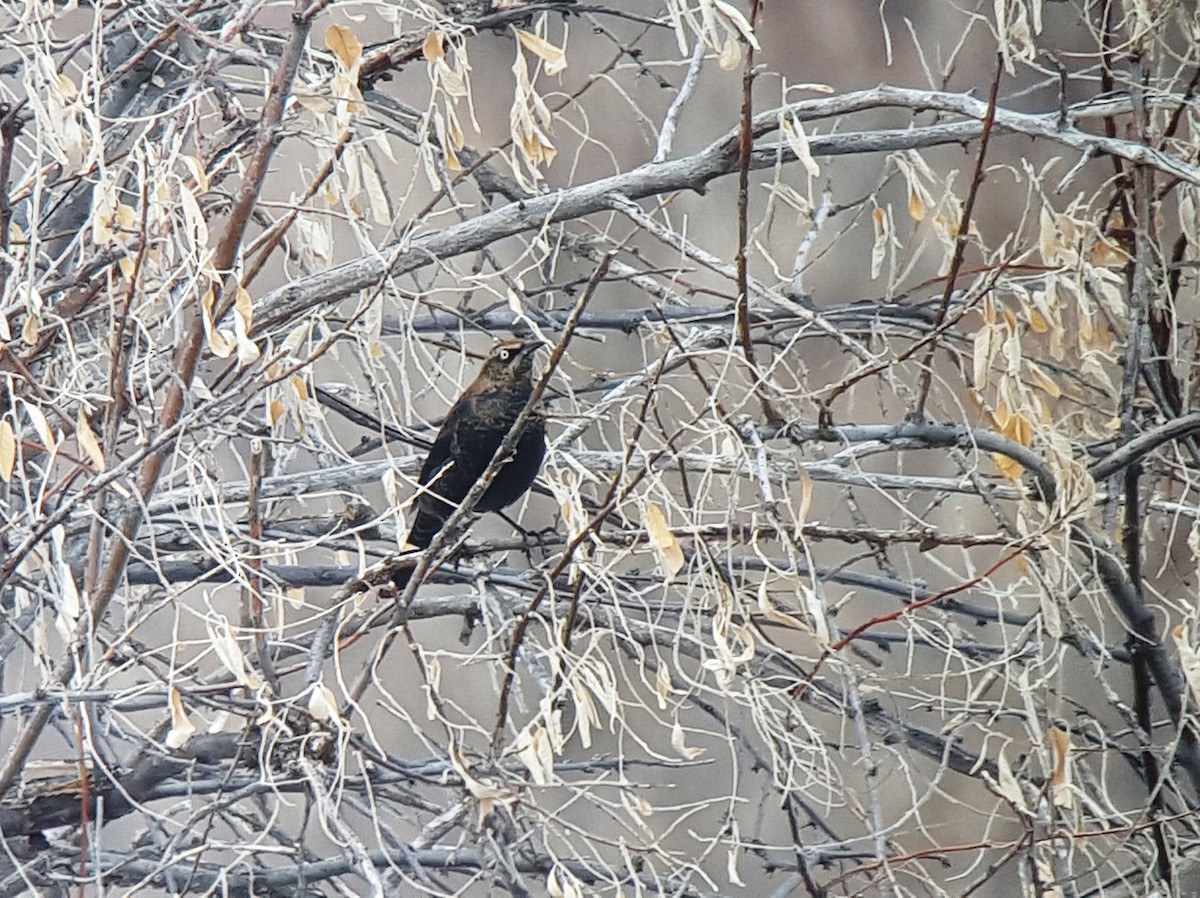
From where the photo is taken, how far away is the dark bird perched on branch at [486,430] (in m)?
2.25

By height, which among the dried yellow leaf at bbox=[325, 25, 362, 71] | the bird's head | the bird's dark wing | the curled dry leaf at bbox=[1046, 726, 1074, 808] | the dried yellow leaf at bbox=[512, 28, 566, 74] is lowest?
the curled dry leaf at bbox=[1046, 726, 1074, 808]

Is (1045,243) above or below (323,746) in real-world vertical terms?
above

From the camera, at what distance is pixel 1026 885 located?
5.52ft

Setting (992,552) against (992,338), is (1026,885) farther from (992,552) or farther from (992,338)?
(992,552)

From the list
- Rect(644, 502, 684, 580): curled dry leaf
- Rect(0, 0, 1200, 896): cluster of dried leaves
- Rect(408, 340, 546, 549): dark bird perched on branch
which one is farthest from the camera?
Rect(408, 340, 546, 549): dark bird perched on branch

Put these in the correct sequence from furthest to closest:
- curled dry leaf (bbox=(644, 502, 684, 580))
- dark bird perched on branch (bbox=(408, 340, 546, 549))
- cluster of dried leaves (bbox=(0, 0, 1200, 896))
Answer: dark bird perched on branch (bbox=(408, 340, 546, 549)), cluster of dried leaves (bbox=(0, 0, 1200, 896)), curled dry leaf (bbox=(644, 502, 684, 580))

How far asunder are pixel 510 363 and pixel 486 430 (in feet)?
0.42

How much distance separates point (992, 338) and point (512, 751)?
704 millimetres

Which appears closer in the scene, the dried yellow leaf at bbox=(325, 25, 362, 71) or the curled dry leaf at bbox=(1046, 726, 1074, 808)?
the dried yellow leaf at bbox=(325, 25, 362, 71)

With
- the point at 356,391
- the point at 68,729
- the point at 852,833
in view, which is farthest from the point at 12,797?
the point at 852,833

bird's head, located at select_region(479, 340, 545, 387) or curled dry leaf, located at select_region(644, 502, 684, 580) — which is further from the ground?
curled dry leaf, located at select_region(644, 502, 684, 580)

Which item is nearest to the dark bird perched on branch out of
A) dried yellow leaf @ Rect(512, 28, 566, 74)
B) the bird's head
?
the bird's head

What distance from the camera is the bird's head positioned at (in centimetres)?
227

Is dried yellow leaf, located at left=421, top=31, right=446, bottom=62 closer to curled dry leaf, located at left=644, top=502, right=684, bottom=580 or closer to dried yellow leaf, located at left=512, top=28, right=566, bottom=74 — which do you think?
dried yellow leaf, located at left=512, top=28, right=566, bottom=74
